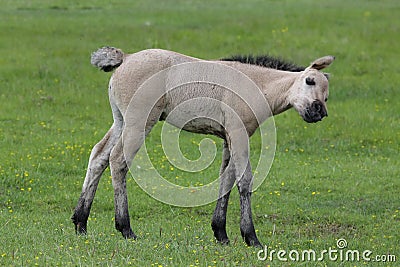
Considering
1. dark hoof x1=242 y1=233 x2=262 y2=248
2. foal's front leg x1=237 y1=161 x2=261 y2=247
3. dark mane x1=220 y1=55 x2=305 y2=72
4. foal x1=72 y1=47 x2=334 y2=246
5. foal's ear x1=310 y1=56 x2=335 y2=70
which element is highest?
foal's ear x1=310 y1=56 x2=335 y2=70

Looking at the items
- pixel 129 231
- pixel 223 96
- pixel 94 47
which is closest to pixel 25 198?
pixel 129 231

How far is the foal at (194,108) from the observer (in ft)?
31.2

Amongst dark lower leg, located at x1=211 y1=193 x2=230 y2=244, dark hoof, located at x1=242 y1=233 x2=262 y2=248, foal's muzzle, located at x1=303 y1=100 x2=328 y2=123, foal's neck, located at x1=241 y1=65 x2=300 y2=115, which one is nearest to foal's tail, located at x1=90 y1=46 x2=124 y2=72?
foal's neck, located at x1=241 y1=65 x2=300 y2=115

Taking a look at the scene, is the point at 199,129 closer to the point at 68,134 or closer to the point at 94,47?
the point at 68,134

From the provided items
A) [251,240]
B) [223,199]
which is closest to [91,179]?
[223,199]

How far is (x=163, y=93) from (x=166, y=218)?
2.67 m

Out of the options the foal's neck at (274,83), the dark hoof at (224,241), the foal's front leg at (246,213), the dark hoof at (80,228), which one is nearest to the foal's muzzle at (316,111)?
the foal's neck at (274,83)

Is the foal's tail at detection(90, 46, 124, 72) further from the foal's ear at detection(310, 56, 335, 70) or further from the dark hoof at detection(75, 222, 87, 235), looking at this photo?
the foal's ear at detection(310, 56, 335, 70)

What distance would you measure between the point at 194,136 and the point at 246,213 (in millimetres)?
6805

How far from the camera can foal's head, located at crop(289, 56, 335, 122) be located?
9.27 m

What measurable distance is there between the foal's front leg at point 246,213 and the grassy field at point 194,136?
0.75ft

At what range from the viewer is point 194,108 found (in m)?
9.69

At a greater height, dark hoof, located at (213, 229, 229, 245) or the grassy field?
dark hoof, located at (213, 229, 229, 245)

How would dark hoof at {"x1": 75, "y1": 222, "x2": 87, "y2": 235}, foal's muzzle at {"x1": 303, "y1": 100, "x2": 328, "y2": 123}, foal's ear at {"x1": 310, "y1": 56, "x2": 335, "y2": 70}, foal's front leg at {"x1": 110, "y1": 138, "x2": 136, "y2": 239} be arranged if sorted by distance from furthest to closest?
dark hoof at {"x1": 75, "y1": 222, "x2": 87, "y2": 235} → foal's front leg at {"x1": 110, "y1": 138, "x2": 136, "y2": 239} → foal's ear at {"x1": 310, "y1": 56, "x2": 335, "y2": 70} → foal's muzzle at {"x1": 303, "y1": 100, "x2": 328, "y2": 123}
